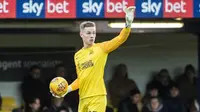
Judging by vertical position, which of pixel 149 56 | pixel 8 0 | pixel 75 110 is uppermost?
pixel 8 0

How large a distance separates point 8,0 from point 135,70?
4102 millimetres

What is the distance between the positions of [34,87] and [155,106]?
7.51 feet

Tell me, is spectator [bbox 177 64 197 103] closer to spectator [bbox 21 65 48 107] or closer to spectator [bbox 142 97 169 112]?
spectator [bbox 142 97 169 112]

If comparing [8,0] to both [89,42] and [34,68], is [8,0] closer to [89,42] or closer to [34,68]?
[34,68]

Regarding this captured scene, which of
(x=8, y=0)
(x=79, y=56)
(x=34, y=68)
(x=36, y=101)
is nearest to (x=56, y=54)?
(x=34, y=68)

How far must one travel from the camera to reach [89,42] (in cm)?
816

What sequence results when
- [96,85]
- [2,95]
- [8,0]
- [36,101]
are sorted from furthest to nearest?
[2,95] → [36,101] → [8,0] → [96,85]

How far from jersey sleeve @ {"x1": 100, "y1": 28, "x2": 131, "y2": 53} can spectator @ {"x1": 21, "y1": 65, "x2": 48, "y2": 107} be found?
5.10m

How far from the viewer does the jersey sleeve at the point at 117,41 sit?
785 cm

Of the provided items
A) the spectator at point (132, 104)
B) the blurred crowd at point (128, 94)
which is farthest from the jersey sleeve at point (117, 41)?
the spectator at point (132, 104)

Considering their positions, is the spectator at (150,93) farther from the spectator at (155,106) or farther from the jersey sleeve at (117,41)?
the jersey sleeve at (117,41)

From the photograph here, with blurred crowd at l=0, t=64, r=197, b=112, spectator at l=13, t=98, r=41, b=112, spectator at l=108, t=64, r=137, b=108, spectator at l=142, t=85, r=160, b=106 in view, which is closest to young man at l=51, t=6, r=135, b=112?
blurred crowd at l=0, t=64, r=197, b=112

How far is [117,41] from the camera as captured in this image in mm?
7945

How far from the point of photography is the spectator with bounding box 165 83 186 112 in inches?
517
